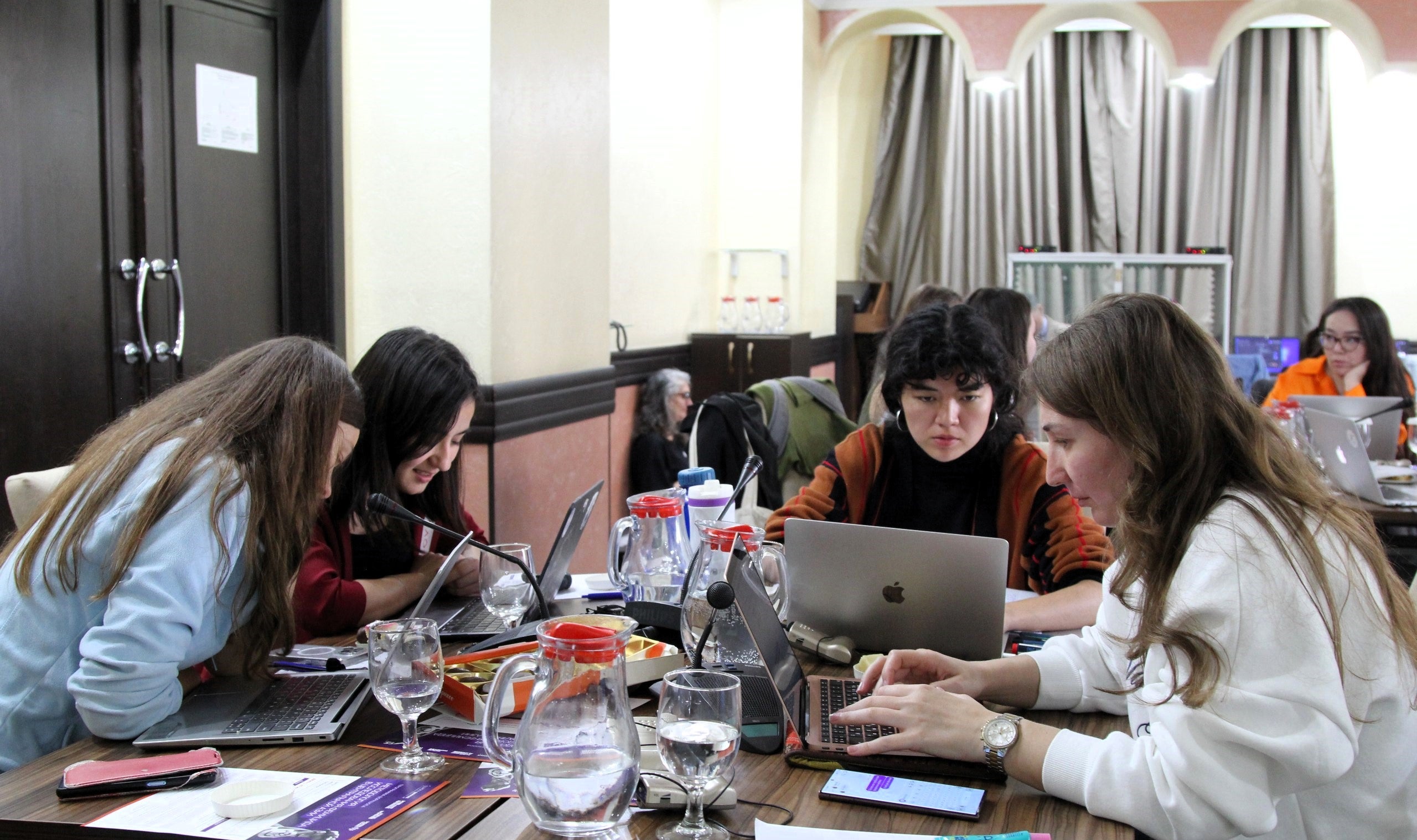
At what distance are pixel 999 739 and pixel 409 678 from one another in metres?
0.66

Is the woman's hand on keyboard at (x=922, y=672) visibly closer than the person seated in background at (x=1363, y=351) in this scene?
Yes

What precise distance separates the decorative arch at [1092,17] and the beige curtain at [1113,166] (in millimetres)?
888

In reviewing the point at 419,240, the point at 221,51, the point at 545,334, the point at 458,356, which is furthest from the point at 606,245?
the point at 458,356

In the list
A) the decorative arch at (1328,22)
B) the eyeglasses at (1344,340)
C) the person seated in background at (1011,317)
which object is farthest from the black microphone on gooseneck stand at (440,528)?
the decorative arch at (1328,22)

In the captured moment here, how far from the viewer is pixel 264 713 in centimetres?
148

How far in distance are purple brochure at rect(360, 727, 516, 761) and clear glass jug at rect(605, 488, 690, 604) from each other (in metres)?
0.61

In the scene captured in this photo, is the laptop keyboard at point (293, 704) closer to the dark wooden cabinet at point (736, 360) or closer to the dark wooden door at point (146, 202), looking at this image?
the dark wooden door at point (146, 202)

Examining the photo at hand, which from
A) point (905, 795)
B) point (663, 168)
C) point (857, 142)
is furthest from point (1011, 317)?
point (857, 142)

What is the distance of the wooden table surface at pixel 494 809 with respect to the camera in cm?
117

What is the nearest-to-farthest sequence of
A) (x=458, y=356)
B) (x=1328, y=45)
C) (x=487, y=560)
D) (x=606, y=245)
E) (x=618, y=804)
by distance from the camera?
(x=618, y=804) < (x=487, y=560) < (x=458, y=356) < (x=606, y=245) < (x=1328, y=45)

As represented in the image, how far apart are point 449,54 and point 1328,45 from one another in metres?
5.89

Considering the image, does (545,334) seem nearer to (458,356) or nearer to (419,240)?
(419,240)

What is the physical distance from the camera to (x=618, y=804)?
1077 millimetres

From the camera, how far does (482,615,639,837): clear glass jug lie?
1.06 metres
